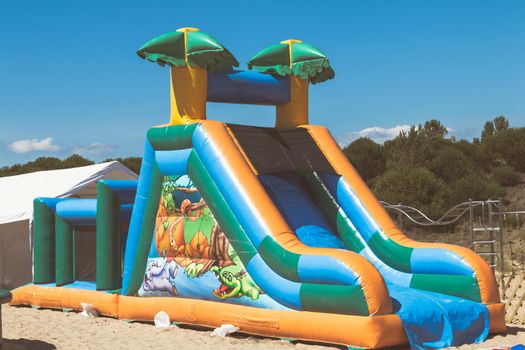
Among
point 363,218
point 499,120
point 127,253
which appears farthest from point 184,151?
point 499,120

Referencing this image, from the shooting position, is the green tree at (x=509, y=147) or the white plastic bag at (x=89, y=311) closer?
the white plastic bag at (x=89, y=311)

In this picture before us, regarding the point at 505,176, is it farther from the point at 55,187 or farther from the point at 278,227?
the point at 278,227

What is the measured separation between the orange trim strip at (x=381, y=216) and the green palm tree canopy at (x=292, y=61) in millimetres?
623

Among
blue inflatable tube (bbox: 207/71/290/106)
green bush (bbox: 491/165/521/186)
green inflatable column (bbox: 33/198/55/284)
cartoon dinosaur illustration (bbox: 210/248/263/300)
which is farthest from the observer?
green bush (bbox: 491/165/521/186)

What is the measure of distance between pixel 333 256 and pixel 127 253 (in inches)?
112

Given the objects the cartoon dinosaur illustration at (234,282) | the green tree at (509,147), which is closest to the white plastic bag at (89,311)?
the cartoon dinosaur illustration at (234,282)

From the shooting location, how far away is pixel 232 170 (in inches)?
280

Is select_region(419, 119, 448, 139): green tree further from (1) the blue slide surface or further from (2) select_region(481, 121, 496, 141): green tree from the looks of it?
(1) the blue slide surface

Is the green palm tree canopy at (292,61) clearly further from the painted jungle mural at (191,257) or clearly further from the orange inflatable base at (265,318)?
the orange inflatable base at (265,318)

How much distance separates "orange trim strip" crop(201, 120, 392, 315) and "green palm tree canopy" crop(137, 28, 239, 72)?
0.68 meters

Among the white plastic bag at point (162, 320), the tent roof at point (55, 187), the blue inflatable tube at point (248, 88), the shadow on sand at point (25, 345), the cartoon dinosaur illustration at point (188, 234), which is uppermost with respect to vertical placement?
the blue inflatable tube at point (248, 88)

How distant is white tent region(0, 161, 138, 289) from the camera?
12.0 metres

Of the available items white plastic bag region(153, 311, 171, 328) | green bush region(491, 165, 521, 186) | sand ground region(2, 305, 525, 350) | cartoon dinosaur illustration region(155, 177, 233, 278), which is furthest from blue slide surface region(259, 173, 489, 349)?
green bush region(491, 165, 521, 186)

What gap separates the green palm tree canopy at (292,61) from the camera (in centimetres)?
848
